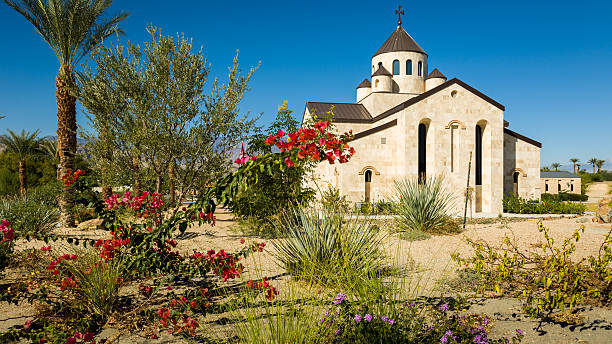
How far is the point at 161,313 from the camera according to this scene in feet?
13.0

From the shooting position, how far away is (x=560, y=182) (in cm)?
5388

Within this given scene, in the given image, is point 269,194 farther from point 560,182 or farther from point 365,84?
point 560,182

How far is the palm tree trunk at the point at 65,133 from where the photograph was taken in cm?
1252

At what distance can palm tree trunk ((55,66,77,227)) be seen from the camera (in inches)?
493

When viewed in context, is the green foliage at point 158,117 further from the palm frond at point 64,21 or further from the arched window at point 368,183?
the arched window at point 368,183

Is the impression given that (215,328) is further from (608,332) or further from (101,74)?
(101,74)

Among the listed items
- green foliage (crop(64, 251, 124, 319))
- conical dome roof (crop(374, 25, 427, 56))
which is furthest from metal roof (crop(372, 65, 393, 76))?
green foliage (crop(64, 251, 124, 319))

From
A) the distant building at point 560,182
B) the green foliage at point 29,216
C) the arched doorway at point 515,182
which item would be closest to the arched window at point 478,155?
the arched doorway at point 515,182

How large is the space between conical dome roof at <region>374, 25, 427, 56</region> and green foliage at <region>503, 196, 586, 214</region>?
43.5ft

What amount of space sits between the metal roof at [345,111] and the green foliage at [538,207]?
36.4ft

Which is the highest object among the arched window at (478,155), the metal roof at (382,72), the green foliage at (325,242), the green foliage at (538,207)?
the metal roof at (382,72)

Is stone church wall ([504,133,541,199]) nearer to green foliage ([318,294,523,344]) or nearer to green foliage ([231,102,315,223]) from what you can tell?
green foliage ([231,102,315,223])

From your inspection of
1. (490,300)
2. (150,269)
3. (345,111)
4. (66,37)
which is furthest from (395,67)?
(150,269)

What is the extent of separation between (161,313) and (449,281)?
15.2 feet
